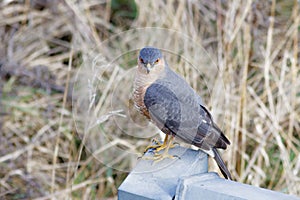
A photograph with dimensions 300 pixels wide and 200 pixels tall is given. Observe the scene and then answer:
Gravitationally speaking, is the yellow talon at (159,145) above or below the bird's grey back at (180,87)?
below

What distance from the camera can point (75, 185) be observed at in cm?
271

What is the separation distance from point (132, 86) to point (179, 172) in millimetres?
509

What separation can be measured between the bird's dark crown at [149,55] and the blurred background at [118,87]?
37 millimetres

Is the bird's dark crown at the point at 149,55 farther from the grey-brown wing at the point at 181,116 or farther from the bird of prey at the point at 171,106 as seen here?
the grey-brown wing at the point at 181,116

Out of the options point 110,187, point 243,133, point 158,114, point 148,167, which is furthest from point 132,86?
point 110,187

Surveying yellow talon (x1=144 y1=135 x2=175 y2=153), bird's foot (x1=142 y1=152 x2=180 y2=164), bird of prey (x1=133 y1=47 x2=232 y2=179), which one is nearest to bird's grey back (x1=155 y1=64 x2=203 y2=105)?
bird of prey (x1=133 y1=47 x2=232 y2=179)

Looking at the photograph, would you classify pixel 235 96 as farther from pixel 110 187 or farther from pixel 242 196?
pixel 242 196

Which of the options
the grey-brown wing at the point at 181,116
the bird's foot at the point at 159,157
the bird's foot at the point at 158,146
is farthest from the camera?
the grey-brown wing at the point at 181,116

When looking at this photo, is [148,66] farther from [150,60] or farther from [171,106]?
[171,106]

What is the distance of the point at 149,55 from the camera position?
1.47 meters

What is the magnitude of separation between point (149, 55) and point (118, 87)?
0.13 meters

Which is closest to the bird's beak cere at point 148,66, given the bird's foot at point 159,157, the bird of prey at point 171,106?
the bird of prey at point 171,106

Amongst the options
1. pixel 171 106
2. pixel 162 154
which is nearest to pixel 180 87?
pixel 171 106

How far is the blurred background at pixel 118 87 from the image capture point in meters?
1.49
